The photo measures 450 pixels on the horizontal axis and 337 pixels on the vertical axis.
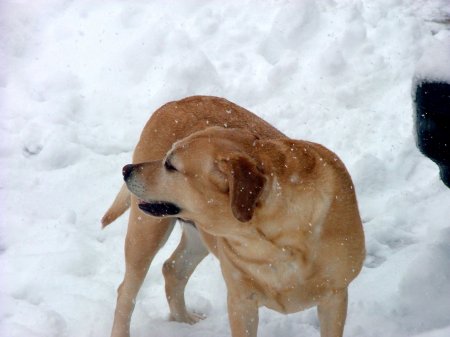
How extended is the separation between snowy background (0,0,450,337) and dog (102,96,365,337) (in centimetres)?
69

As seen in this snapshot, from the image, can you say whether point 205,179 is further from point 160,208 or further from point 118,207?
point 118,207

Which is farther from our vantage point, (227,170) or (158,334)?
(158,334)

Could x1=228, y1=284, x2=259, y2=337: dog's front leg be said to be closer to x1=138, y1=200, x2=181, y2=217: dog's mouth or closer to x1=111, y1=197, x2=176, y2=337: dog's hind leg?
x1=138, y1=200, x2=181, y2=217: dog's mouth

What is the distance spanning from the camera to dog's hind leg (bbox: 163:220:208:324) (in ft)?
15.2

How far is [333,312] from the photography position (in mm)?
3596

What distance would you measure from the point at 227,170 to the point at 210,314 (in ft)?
6.04

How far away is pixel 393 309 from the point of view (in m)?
4.41

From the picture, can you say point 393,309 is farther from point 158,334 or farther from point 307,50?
point 307,50

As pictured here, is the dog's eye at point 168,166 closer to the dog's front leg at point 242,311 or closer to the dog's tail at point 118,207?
the dog's front leg at point 242,311

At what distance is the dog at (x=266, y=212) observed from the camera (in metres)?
3.32

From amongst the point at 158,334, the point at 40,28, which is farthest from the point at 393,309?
the point at 40,28

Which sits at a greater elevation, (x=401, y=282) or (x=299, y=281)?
(x=299, y=281)

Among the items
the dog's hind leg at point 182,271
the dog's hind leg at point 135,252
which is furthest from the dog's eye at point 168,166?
the dog's hind leg at point 182,271

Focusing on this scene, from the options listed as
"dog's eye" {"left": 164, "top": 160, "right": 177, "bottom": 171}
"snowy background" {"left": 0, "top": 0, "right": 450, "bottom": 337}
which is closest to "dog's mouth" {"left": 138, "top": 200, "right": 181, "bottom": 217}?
"dog's eye" {"left": 164, "top": 160, "right": 177, "bottom": 171}
